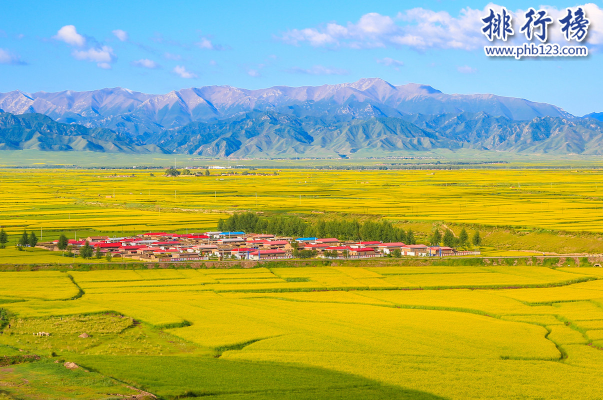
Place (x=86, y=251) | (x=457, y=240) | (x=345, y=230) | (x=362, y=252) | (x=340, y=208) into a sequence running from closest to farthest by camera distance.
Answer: (x=86, y=251) < (x=362, y=252) < (x=457, y=240) < (x=345, y=230) < (x=340, y=208)

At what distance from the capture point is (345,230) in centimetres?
6975

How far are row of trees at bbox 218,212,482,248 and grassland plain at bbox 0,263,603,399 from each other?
1535 cm

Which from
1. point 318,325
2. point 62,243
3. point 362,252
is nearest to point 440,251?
point 362,252

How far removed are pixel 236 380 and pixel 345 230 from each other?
4697 cm

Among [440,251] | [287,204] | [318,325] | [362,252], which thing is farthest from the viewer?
[287,204]

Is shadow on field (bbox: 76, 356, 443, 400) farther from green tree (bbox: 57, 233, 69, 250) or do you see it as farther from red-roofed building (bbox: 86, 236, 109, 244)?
red-roofed building (bbox: 86, 236, 109, 244)

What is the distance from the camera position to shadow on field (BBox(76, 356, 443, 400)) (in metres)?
21.9

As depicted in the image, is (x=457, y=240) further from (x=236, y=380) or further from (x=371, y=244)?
(x=236, y=380)

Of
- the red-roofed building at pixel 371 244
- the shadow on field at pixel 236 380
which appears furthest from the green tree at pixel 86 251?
the shadow on field at pixel 236 380

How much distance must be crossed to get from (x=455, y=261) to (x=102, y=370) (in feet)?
117

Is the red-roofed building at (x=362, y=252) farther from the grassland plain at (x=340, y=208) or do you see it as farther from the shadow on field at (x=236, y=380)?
the shadow on field at (x=236, y=380)

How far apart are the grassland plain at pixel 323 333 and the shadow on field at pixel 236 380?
7cm

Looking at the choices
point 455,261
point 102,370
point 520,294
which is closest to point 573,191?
point 455,261

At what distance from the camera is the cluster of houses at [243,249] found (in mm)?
57375
